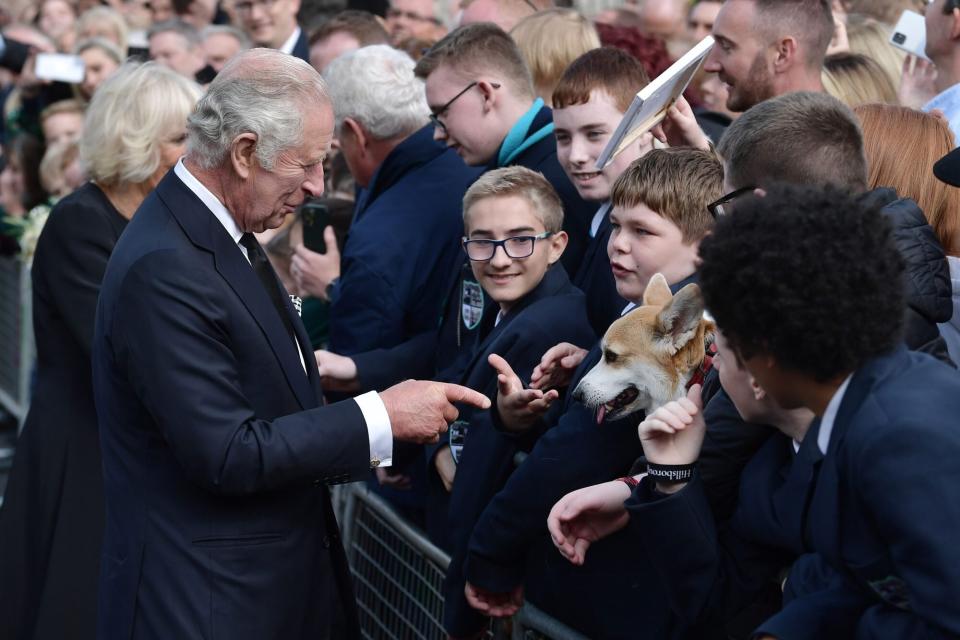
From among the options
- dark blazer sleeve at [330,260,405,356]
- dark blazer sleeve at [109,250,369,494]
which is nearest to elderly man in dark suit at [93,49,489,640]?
dark blazer sleeve at [109,250,369,494]

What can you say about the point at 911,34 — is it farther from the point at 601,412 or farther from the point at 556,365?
the point at 601,412

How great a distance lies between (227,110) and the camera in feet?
10.6

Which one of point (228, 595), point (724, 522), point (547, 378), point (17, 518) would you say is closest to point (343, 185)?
point (17, 518)

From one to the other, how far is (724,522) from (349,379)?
7.56ft

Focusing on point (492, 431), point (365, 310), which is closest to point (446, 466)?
point (492, 431)

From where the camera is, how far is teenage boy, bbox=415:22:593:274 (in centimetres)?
492

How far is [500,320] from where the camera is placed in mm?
4133

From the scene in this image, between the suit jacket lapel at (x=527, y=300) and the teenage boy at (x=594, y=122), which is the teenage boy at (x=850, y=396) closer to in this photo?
the suit jacket lapel at (x=527, y=300)

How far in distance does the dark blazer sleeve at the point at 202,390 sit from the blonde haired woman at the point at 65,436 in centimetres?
154

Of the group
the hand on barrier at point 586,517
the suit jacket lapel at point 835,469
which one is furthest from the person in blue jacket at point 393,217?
the suit jacket lapel at point 835,469

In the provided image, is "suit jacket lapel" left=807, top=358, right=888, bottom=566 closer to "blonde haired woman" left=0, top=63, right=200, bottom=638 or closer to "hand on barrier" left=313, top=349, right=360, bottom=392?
"hand on barrier" left=313, top=349, right=360, bottom=392

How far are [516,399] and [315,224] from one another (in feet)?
7.77

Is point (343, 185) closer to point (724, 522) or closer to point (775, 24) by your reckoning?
point (775, 24)

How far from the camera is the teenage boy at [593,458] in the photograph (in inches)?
127
